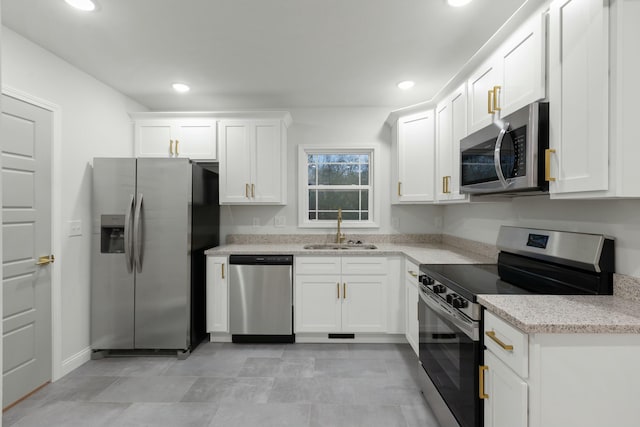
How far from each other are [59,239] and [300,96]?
8.23 feet

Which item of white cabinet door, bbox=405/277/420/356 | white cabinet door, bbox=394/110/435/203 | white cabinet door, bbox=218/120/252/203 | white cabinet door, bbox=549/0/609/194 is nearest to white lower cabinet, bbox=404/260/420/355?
white cabinet door, bbox=405/277/420/356

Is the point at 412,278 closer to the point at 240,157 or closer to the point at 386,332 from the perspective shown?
the point at 386,332

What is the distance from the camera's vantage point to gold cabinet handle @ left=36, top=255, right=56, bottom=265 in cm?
235

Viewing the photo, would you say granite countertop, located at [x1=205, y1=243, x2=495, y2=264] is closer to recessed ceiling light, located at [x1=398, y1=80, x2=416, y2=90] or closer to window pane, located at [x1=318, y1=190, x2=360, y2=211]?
window pane, located at [x1=318, y1=190, x2=360, y2=211]

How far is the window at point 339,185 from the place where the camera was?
3.80 metres

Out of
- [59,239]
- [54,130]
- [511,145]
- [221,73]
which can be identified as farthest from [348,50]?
[59,239]

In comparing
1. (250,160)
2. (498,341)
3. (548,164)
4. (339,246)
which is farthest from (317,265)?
(548,164)

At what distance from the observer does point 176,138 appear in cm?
343

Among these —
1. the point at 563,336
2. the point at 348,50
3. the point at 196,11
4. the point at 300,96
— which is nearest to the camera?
the point at 563,336

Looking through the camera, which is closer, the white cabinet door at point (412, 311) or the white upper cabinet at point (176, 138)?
the white cabinet door at point (412, 311)

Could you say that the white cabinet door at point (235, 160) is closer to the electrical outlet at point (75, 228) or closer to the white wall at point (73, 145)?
the white wall at point (73, 145)

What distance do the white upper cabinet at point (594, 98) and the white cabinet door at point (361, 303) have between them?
1.94 metres

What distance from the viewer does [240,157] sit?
3408 millimetres

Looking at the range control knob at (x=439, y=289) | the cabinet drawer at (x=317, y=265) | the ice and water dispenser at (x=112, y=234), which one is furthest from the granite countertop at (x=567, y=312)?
the ice and water dispenser at (x=112, y=234)
